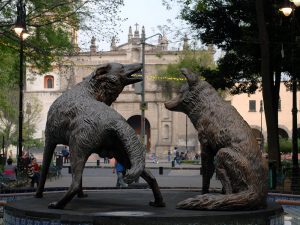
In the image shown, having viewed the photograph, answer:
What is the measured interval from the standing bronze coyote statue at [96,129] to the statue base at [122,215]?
0.98 feet

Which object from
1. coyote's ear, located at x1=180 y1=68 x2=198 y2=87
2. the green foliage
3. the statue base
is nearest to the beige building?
the green foliage

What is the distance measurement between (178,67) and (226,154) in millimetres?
49220

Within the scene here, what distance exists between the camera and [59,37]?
2705 centimetres

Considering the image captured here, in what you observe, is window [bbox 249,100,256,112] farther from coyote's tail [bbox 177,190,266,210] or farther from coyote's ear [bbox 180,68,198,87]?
coyote's tail [bbox 177,190,266,210]

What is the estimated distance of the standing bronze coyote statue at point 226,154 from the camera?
724 cm

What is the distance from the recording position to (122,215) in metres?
6.63

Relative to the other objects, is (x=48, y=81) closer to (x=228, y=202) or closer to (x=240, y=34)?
(x=240, y=34)

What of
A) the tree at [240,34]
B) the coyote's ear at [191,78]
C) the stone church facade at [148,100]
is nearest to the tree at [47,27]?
the tree at [240,34]

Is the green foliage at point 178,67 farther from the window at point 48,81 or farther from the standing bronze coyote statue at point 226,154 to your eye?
the standing bronze coyote statue at point 226,154

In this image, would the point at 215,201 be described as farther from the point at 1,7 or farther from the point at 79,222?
the point at 1,7

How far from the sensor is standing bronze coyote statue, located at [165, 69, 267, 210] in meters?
7.24

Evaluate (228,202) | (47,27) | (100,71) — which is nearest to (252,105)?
(47,27)

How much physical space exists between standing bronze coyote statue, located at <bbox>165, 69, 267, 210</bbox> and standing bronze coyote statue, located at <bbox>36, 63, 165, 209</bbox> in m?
0.84

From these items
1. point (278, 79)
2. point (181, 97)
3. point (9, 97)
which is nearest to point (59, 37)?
point (278, 79)
